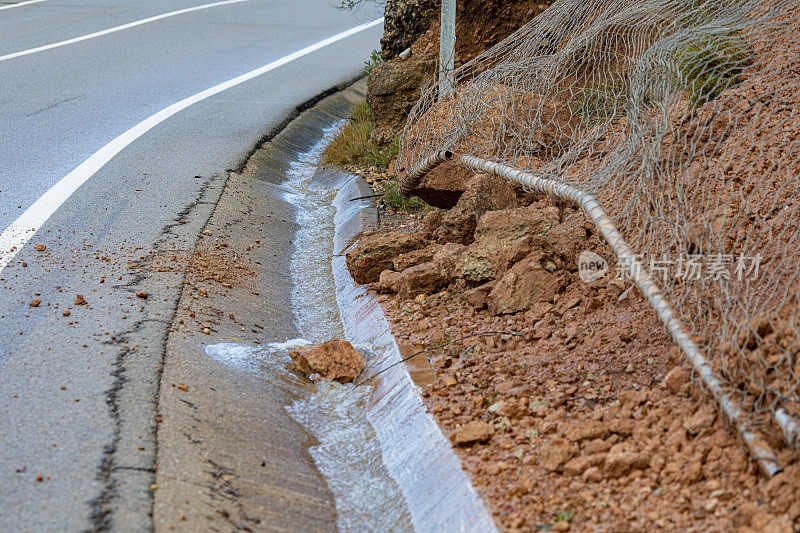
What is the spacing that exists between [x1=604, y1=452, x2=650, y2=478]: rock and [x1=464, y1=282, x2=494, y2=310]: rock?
5.29ft

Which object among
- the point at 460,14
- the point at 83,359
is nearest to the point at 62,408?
the point at 83,359

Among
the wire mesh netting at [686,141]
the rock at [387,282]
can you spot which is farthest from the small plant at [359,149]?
the rock at [387,282]

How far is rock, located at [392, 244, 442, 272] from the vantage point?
471 cm

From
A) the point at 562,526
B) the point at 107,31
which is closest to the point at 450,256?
the point at 562,526

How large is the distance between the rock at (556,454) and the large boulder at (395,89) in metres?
4.65

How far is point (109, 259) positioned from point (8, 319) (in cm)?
93

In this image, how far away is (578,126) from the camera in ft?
16.7

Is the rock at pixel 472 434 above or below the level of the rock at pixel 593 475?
below

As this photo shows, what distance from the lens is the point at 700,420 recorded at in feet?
8.79

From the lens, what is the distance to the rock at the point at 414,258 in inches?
185

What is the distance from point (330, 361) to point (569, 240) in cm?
146

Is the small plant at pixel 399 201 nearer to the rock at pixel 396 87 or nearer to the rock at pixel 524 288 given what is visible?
the rock at pixel 396 87

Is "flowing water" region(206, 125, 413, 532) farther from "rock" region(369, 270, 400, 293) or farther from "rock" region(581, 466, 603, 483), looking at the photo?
"rock" region(581, 466, 603, 483)

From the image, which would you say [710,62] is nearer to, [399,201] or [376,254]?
[376,254]
